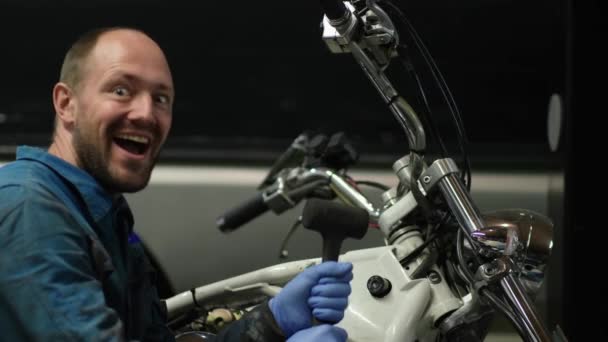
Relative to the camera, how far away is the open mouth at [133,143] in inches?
53.9

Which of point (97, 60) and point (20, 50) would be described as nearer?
point (97, 60)

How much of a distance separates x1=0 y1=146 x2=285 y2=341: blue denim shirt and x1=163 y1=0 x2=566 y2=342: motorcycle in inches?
7.9

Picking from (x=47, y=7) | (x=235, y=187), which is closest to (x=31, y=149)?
(x=235, y=187)

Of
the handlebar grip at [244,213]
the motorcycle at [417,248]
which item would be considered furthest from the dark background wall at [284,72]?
the motorcycle at [417,248]

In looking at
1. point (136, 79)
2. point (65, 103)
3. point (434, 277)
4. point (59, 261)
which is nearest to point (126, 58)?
point (136, 79)

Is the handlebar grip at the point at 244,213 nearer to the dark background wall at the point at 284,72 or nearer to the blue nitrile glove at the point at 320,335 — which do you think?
the blue nitrile glove at the point at 320,335

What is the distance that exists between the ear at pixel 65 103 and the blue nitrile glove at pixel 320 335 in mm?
551

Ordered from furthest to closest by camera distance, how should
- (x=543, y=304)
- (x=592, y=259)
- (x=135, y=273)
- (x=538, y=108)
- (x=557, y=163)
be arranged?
(x=538, y=108)
(x=543, y=304)
(x=557, y=163)
(x=592, y=259)
(x=135, y=273)

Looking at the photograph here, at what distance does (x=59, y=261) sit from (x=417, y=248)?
621 millimetres

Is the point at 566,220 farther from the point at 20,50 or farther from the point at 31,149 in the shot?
the point at 20,50

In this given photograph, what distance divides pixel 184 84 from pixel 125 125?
1.99 meters

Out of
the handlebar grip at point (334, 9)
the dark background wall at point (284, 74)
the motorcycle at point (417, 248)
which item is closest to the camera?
the motorcycle at point (417, 248)

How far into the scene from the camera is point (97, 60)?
1356mm

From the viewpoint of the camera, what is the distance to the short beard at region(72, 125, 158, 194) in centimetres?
134
